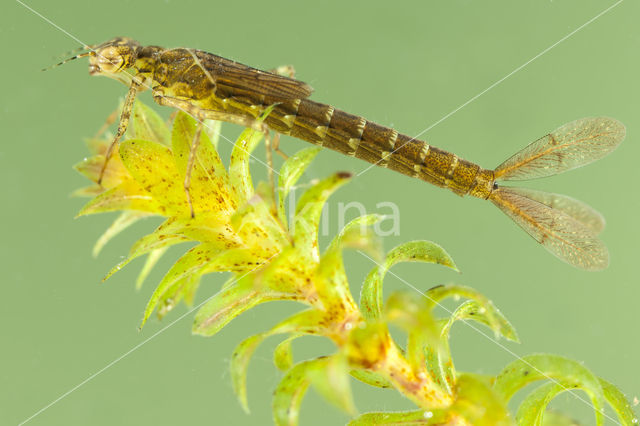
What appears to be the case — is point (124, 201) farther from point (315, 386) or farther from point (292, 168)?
point (315, 386)

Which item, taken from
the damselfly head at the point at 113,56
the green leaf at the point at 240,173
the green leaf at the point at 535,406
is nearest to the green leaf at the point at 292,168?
the green leaf at the point at 240,173

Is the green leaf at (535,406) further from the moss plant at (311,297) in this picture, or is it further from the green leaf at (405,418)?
the green leaf at (405,418)

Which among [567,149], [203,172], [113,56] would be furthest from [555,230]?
[113,56]

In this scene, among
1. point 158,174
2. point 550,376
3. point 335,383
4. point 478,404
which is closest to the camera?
point 335,383

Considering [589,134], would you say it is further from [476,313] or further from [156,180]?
[156,180]

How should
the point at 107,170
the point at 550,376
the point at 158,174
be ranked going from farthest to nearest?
1. the point at 107,170
2. the point at 158,174
3. the point at 550,376

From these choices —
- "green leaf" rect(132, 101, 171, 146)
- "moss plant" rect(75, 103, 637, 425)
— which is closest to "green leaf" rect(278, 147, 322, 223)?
"moss plant" rect(75, 103, 637, 425)

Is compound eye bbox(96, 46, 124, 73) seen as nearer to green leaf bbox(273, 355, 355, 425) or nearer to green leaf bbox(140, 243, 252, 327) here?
green leaf bbox(140, 243, 252, 327)
